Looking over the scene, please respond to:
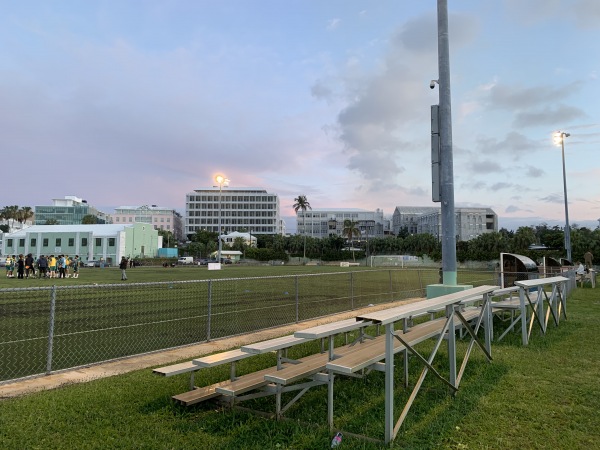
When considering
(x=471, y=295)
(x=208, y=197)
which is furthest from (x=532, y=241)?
(x=208, y=197)

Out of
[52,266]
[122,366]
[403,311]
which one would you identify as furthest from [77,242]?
[403,311]

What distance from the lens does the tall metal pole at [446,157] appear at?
8750 mm

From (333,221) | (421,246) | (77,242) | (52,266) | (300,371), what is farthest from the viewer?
(333,221)

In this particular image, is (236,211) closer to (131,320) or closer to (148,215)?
(148,215)

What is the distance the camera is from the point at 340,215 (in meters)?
153

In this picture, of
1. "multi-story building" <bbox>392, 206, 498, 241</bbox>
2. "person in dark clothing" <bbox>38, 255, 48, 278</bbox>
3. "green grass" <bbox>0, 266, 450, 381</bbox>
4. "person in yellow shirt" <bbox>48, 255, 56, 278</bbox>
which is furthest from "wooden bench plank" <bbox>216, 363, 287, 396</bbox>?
"multi-story building" <bbox>392, 206, 498, 241</bbox>

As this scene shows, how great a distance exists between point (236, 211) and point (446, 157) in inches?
5922

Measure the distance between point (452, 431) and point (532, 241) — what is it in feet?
281

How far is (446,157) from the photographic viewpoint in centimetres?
891

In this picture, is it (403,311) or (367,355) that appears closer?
(403,311)

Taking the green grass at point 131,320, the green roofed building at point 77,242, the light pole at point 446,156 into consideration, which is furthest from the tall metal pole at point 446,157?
the green roofed building at point 77,242

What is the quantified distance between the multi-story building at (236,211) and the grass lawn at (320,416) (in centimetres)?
15088

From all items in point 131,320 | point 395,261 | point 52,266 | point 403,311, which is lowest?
point 131,320

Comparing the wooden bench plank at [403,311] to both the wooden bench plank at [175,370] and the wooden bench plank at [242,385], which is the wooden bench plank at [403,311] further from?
the wooden bench plank at [175,370]
